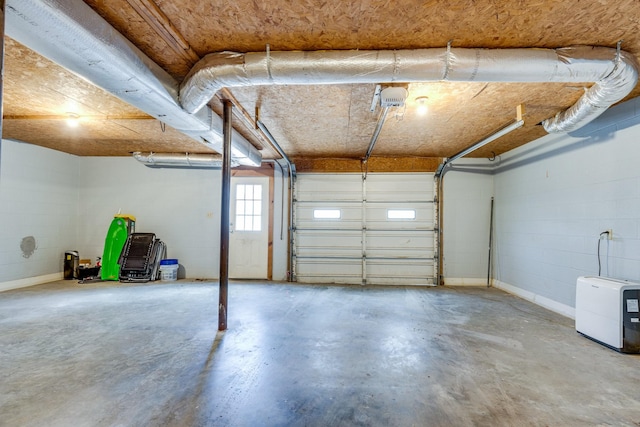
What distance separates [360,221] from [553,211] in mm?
3090

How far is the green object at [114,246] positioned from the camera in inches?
226

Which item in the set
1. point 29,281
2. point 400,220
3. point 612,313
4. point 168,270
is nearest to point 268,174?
point 168,270

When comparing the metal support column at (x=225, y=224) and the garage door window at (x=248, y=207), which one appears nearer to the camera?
the metal support column at (x=225, y=224)

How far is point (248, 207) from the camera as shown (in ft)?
20.3

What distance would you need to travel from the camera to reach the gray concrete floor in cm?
183

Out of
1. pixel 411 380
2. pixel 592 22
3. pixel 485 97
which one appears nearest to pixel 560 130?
pixel 485 97

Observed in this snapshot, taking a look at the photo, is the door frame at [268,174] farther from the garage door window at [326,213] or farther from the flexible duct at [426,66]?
the flexible duct at [426,66]

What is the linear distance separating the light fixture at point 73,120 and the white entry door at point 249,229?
264cm

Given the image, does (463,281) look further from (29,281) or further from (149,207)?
(29,281)

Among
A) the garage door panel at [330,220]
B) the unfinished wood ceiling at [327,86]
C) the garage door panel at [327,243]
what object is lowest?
the garage door panel at [327,243]

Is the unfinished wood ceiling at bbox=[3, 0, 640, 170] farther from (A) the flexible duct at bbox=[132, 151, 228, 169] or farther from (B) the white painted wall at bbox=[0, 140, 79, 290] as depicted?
(B) the white painted wall at bbox=[0, 140, 79, 290]

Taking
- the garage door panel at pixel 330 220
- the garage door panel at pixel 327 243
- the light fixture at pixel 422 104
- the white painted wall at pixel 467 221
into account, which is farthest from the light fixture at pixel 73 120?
the white painted wall at pixel 467 221

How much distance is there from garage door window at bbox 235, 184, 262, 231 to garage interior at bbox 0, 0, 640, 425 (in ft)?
0.13

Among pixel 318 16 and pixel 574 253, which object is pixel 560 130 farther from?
pixel 318 16
